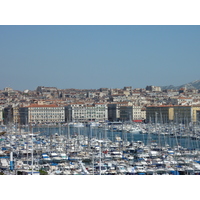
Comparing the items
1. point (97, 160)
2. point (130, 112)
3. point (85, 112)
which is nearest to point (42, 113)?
point (85, 112)

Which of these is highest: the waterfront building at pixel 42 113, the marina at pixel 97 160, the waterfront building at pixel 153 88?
the waterfront building at pixel 153 88

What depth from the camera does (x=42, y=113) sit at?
1166 inches

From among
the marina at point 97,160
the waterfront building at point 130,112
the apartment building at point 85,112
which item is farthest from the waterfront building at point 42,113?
the marina at point 97,160

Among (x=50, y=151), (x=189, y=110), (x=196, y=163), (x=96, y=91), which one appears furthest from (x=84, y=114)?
(x=196, y=163)

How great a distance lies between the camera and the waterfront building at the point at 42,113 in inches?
1128

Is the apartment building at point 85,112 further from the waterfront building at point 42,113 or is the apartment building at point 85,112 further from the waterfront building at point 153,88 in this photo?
the waterfront building at point 153,88

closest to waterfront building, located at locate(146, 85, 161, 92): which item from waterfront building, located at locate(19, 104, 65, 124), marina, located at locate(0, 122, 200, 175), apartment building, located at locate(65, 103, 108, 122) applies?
apartment building, located at locate(65, 103, 108, 122)

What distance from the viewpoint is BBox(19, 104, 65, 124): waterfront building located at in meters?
28.7

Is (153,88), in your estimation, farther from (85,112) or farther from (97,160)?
(97,160)

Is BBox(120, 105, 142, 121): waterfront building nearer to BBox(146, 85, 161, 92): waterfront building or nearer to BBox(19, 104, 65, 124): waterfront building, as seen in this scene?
BBox(19, 104, 65, 124): waterfront building
